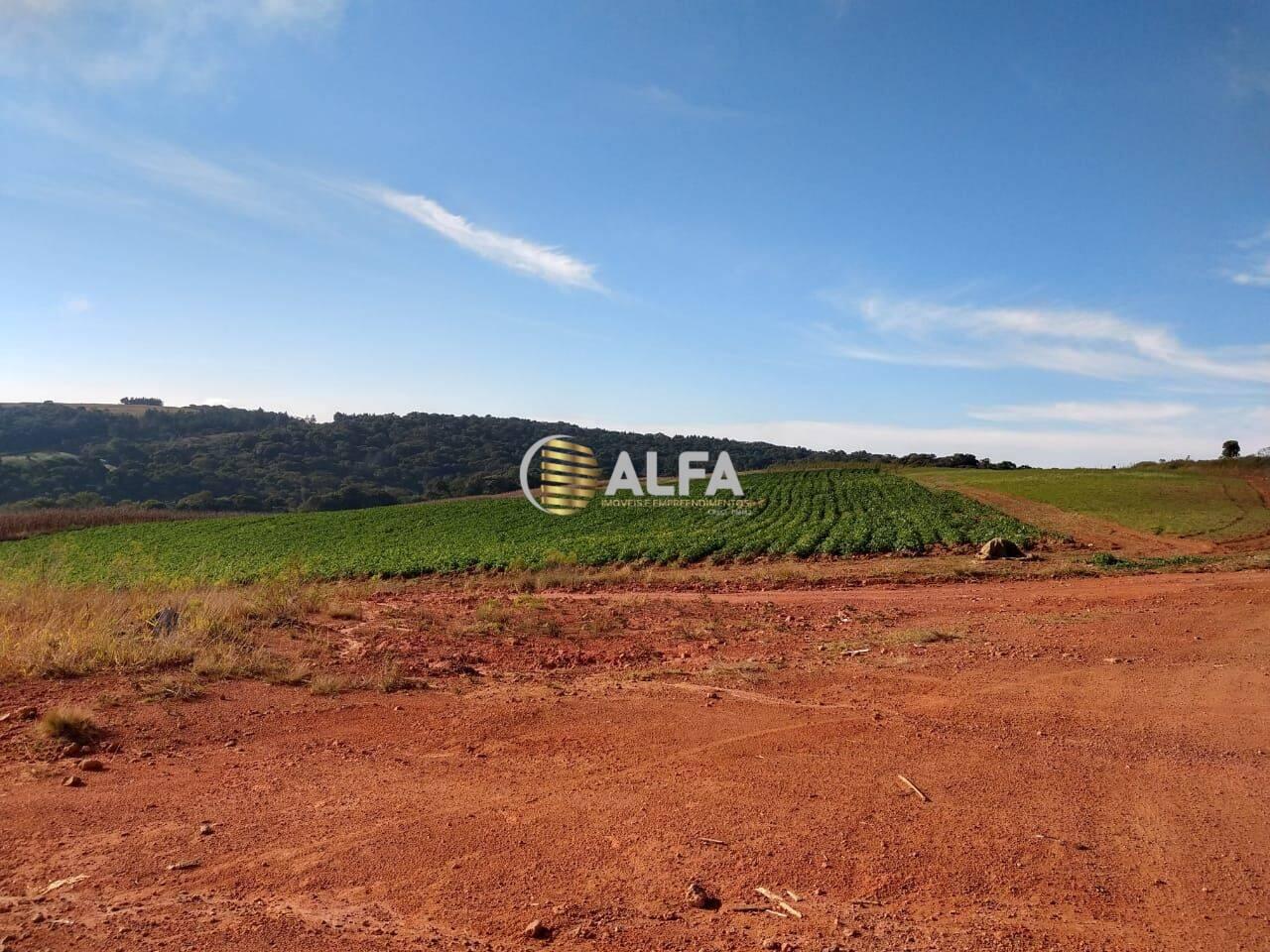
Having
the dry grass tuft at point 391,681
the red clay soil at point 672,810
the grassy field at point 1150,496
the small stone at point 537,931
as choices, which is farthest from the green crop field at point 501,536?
the small stone at point 537,931

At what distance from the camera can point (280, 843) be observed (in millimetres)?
4672

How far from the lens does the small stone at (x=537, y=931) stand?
147 inches

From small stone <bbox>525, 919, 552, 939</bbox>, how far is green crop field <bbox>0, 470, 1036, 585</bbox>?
1319 centimetres

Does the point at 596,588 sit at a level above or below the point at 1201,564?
below

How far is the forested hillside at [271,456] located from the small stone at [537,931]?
6479 centimetres

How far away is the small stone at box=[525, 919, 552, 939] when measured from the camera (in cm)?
374

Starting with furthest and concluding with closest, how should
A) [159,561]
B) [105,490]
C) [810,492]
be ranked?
[105,490]
[810,492]
[159,561]

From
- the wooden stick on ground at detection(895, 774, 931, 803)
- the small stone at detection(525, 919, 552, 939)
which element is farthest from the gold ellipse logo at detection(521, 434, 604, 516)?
the small stone at detection(525, 919, 552, 939)

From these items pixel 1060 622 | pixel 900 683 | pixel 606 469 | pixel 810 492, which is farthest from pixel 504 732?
pixel 606 469

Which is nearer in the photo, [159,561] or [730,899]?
[730,899]

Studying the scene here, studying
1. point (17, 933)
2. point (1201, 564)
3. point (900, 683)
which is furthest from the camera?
point (1201, 564)

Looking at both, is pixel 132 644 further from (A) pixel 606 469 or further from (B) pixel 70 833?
(A) pixel 606 469

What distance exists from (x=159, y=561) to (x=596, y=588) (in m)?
22.7

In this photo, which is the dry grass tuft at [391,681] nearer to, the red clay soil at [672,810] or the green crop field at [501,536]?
the red clay soil at [672,810]
